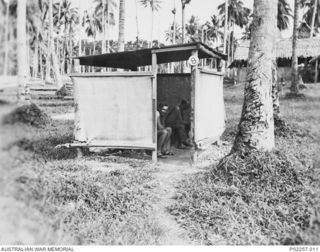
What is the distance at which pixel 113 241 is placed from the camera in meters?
3.62

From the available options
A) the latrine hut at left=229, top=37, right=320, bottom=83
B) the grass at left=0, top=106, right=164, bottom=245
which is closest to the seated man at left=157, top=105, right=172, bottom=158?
the grass at left=0, top=106, right=164, bottom=245

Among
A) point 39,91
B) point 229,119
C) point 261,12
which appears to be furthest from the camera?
point 39,91

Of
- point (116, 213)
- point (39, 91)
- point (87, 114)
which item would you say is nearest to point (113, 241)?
point (116, 213)

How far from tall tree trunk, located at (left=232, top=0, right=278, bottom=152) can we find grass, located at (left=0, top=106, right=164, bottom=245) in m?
1.70

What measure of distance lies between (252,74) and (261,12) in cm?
90

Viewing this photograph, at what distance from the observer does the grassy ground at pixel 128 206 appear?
3.32 metres

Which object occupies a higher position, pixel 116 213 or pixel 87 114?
pixel 87 114

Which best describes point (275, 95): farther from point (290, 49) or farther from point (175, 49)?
point (290, 49)

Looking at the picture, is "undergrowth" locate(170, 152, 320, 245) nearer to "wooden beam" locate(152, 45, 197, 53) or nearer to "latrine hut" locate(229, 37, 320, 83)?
"wooden beam" locate(152, 45, 197, 53)

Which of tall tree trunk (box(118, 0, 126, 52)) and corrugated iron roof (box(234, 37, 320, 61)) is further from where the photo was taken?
corrugated iron roof (box(234, 37, 320, 61))

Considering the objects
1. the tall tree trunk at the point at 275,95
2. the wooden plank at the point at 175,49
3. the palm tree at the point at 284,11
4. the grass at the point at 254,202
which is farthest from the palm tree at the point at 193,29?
the grass at the point at 254,202

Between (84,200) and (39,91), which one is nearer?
(84,200)

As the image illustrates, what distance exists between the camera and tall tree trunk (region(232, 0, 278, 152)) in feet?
17.3

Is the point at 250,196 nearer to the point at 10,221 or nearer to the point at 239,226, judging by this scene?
the point at 239,226
